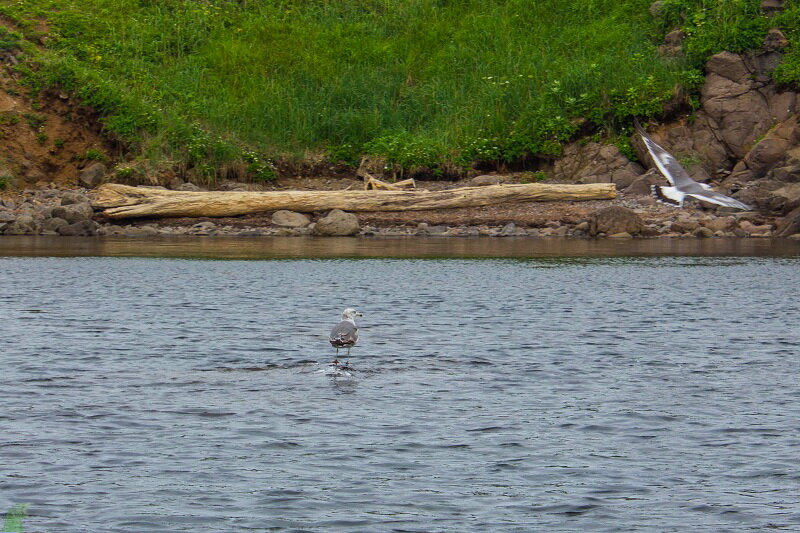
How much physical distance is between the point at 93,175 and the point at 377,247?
13.4m

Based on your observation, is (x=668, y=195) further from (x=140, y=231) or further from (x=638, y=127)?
(x=140, y=231)

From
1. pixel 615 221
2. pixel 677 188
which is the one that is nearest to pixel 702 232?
pixel 677 188

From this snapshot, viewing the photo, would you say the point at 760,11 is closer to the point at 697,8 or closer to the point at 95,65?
the point at 697,8

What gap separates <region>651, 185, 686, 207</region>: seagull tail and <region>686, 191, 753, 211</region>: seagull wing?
379 mm

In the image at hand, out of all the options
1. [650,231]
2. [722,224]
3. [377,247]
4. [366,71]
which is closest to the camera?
[377,247]

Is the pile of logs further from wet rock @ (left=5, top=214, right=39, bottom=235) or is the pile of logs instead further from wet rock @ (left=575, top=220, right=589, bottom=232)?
wet rock @ (left=5, top=214, right=39, bottom=235)

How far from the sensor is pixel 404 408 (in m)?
11.9

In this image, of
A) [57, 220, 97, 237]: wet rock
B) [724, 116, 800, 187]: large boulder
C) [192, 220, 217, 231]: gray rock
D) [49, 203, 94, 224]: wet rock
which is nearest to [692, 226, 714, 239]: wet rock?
[724, 116, 800, 187]: large boulder

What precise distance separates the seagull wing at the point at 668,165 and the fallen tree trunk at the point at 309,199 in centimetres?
239

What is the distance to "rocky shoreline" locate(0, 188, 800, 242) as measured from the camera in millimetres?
35656

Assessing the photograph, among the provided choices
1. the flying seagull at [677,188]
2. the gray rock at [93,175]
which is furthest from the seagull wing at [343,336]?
the gray rock at [93,175]

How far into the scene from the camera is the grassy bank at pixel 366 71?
134ft

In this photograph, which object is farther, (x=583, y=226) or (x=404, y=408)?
(x=583, y=226)

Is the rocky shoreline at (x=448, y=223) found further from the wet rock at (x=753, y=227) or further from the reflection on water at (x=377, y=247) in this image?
the reflection on water at (x=377, y=247)
